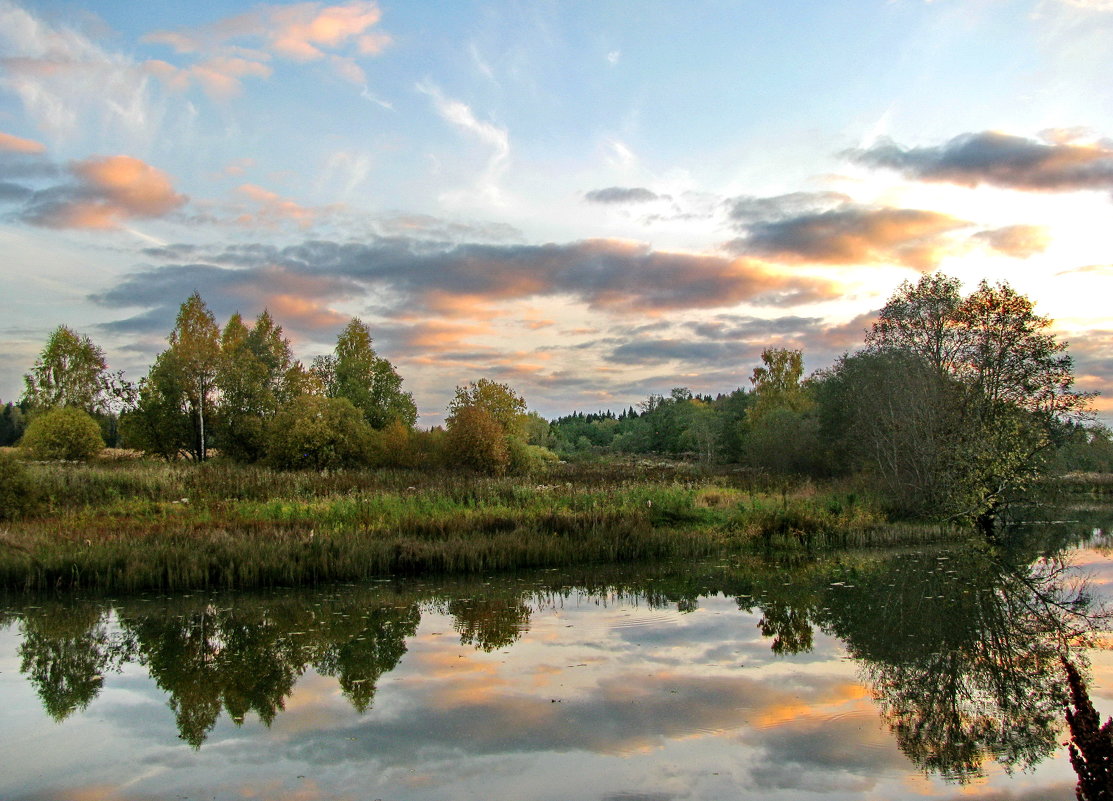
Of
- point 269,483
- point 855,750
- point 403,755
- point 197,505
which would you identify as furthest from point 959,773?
point 269,483

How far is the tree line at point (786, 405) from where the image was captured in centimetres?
2600

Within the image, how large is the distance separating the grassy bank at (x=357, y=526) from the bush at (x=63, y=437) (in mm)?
11919

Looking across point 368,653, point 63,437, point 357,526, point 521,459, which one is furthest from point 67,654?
point 521,459

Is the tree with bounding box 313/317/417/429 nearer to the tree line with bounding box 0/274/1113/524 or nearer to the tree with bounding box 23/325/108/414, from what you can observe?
the tree line with bounding box 0/274/1113/524

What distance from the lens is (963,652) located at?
→ 994 cm

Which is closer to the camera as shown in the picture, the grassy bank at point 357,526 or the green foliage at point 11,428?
the grassy bank at point 357,526

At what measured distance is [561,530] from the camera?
19.1 m

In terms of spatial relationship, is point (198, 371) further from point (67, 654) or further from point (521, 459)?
point (67, 654)

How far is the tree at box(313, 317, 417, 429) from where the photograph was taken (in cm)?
4944

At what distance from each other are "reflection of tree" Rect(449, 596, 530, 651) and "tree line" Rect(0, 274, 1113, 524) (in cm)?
1707

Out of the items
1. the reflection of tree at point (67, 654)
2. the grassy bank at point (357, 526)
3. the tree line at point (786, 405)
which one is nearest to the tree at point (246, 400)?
the tree line at point (786, 405)

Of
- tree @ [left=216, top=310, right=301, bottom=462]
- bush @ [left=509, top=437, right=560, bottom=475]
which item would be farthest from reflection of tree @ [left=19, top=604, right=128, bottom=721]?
tree @ [left=216, top=310, right=301, bottom=462]

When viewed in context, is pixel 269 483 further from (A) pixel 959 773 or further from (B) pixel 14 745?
(A) pixel 959 773

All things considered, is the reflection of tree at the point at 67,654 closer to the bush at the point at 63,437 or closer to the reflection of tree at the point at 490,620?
the reflection of tree at the point at 490,620
